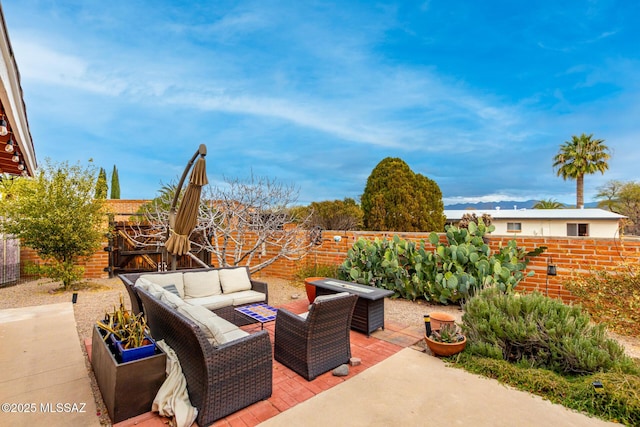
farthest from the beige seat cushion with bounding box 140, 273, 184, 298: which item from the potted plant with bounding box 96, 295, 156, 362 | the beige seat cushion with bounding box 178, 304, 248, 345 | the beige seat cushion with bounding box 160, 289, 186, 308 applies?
the beige seat cushion with bounding box 178, 304, 248, 345

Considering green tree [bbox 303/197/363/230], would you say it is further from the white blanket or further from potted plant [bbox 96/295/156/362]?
the white blanket

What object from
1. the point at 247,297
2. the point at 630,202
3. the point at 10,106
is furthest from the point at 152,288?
the point at 630,202

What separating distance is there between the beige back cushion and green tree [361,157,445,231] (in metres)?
11.5

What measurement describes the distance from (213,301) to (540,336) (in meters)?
4.30

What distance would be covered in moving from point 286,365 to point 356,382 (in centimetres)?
81

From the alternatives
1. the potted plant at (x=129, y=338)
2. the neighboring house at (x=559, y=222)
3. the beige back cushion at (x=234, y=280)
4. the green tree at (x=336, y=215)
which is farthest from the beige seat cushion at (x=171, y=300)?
the neighboring house at (x=559, y=222)

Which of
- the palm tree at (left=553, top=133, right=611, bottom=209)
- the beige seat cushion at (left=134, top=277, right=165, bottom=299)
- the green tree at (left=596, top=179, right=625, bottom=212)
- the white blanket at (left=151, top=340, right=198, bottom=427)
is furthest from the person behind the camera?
the green tree at (left=596, top=179, right=625, bottom=212)

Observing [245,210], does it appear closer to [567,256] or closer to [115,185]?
[567,256]

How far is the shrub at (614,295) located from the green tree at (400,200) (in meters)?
10.4

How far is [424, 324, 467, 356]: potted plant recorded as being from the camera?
3576 mm

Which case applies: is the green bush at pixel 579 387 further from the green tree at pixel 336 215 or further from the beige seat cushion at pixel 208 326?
the green tree at pixel 336 215

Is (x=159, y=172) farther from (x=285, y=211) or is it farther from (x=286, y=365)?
(x=286, y=365)

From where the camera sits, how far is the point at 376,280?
266 inches

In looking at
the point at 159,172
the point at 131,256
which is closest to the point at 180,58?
the point at 159,172
